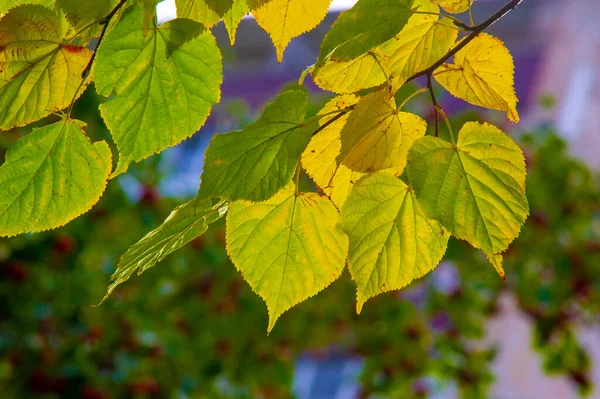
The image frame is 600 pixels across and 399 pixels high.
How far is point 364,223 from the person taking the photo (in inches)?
17.0

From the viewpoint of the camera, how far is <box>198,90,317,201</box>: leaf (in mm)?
402

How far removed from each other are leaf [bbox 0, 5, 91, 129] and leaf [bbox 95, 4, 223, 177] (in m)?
0.03

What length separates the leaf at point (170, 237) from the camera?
16.5 inches

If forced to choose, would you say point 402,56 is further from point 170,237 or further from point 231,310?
point 231,310

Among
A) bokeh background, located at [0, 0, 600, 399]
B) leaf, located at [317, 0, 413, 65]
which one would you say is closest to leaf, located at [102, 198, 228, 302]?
leaf, located at [317, 0, 413, 65]

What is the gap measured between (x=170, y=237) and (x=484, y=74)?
0.77ft

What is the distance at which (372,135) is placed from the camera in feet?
1.32

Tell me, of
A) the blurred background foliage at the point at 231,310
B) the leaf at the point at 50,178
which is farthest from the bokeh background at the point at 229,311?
the leaf at the point at 50,178

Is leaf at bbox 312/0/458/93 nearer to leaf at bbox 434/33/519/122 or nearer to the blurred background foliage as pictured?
leaf at bbox 434/33/519/122

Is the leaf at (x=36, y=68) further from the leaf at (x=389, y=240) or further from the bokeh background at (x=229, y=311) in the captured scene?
the bokeh background at (x=229, y=311)

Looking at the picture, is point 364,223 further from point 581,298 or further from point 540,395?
point 540,395

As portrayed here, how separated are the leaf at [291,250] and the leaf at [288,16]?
101 mm

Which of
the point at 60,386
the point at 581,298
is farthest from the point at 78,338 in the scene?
the point at 581,298

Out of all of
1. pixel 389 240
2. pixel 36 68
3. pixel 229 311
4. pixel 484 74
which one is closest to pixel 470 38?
pixel 484 74
